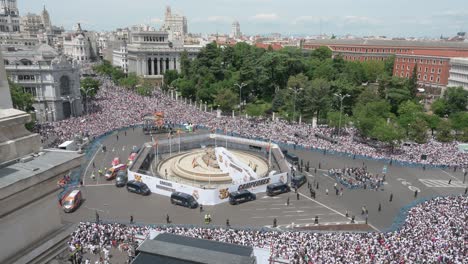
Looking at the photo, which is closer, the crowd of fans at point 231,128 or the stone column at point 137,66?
the crowd of fans at point 231,128

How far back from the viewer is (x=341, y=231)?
931 inches

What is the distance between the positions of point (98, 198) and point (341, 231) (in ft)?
60.9

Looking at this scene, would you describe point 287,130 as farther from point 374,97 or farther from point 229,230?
point 229,230

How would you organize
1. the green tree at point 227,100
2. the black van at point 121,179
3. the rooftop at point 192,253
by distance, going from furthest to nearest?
the green tree at point 227,100 < the black van at point 121,179 < the rooftop at point 192,253

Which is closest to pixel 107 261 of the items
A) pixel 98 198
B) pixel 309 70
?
pixel 98 198

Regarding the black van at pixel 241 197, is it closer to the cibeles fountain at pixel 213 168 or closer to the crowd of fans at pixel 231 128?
the cibeles fountain at pixel 213 168

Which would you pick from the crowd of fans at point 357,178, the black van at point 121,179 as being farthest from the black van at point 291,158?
the black van at point 121,179

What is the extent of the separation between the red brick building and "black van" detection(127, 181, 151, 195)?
71.4 m

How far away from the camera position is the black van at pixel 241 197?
93.4ft

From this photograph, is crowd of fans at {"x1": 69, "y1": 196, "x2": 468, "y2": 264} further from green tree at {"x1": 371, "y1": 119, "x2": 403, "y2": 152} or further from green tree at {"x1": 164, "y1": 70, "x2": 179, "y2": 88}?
green tree at {"x1": 164, "y1": 70, "x2": 179, "y2": 88}

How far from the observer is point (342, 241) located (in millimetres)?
21062

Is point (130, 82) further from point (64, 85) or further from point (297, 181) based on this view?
point (297, 181)

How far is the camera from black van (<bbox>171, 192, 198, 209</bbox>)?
27.7m

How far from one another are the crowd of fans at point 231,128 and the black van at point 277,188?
14016 millimetres
